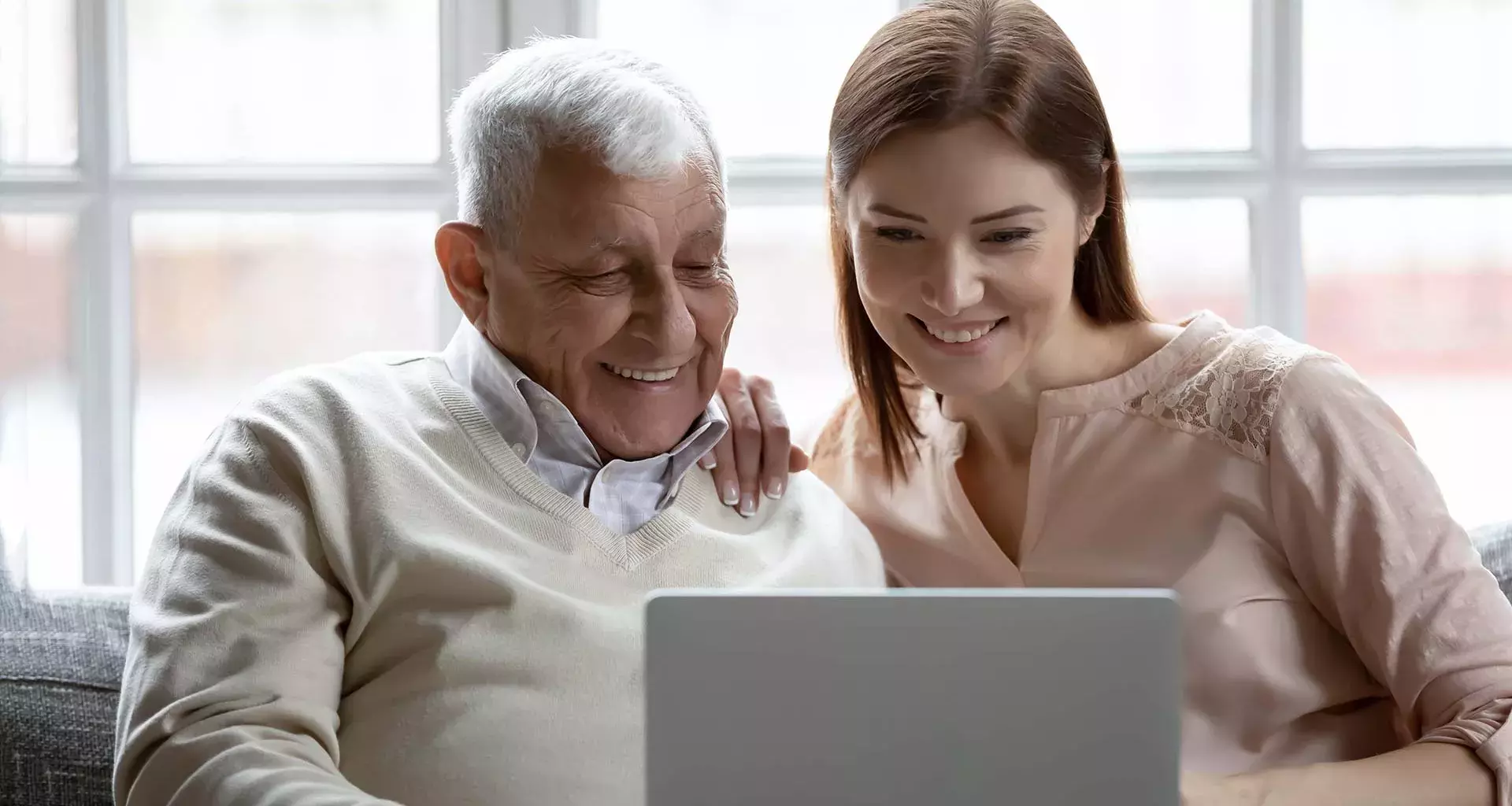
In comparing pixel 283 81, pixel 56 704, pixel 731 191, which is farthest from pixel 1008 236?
pixel 283 81

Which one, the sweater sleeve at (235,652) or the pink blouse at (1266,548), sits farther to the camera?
the pink blouse at (1266,548)

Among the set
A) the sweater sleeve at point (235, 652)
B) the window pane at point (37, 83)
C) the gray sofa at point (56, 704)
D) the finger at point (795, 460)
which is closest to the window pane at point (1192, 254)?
the finger at point (795, 460)

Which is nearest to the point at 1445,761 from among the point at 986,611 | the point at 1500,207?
the point at 986,611

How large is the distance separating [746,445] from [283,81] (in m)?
1.38

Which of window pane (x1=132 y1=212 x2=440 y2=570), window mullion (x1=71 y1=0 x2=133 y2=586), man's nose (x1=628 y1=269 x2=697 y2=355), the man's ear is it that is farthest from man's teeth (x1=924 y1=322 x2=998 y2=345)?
Answer: window mullion (x1=71 y1=0 x2=133 y2=586)

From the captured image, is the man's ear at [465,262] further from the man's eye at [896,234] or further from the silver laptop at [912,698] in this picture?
the silver laptop at [912,698]

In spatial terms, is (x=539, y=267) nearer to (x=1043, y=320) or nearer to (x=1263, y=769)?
(x=1043, y=320)

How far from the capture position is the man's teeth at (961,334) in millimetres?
1655

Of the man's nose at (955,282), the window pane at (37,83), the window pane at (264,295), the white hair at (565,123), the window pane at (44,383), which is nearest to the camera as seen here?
the white hair at (565,123)

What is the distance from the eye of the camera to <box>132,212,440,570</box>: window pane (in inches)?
100

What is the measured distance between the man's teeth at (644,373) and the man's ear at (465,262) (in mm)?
177

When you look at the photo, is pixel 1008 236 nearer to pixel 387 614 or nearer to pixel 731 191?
pixel 387 614

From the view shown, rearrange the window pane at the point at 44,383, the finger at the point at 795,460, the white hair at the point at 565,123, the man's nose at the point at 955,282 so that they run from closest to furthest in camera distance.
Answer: the white hair at the point at 565,123 → the man's nose at the point at 955,282 → the finger at the point at 795,460 → the window pane at the point at 44,383

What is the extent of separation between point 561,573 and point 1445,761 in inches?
37.8
